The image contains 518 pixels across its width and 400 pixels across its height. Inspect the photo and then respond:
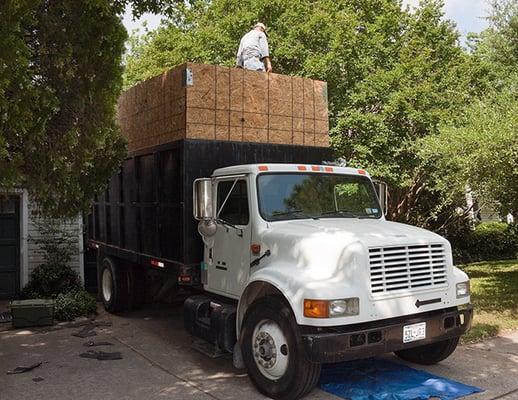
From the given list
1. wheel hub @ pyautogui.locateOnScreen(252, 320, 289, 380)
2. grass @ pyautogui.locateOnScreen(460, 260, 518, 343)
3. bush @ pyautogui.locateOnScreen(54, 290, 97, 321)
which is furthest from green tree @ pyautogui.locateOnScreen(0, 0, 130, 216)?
grass @ pyautogui.locateOnScreen(460, 260, 518, 343)

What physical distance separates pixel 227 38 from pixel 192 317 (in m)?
10.2

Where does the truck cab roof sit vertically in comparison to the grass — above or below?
above

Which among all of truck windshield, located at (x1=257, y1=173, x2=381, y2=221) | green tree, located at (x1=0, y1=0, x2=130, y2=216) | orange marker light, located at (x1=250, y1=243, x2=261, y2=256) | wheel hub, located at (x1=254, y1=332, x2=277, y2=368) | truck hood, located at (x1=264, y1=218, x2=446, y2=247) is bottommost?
wheel hub, located at (x1=254, y1=332, x2=277, y2=368)

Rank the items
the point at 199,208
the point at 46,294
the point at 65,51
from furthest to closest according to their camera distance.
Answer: the point at 46,294 < the point at 199,208 < the point at 65,51

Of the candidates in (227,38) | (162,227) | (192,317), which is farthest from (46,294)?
(227,38)

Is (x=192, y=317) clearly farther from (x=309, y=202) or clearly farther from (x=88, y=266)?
(x=88, y=266)

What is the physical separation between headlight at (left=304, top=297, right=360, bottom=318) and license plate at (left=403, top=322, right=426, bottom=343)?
22.3 inches

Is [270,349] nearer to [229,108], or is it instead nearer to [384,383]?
[384,383]

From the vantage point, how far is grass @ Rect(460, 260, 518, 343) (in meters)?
7.61

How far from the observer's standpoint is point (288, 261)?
514cm

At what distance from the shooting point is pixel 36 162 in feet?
18.1

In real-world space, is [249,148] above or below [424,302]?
above

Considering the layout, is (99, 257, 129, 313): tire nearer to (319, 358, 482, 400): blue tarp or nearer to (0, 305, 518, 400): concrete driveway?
(0, 305, 518, 400): concrete driveway

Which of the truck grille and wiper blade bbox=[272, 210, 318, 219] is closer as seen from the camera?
the truck grille
